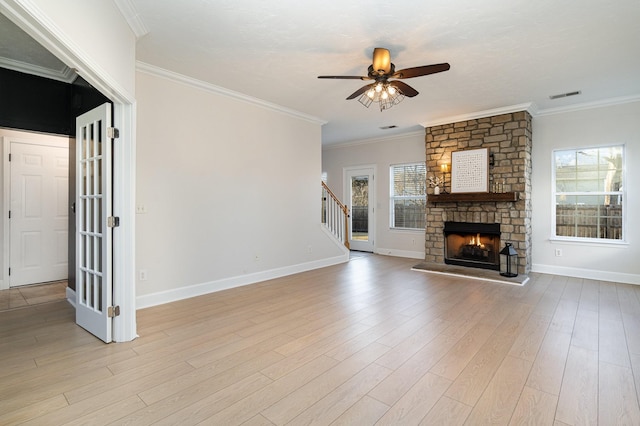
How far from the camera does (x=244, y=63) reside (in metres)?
3.78

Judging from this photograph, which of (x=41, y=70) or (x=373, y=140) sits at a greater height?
(x=373, y=140)

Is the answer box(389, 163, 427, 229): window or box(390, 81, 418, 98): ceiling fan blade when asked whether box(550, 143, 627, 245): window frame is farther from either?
box(390, 81, 418, 98): ceiling fan blade

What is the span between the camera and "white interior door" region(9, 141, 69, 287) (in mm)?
4734

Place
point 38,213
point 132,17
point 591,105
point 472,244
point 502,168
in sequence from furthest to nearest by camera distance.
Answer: point 472,244 < point 502,168 < point 591,105 < point 38,213 < point 132,17

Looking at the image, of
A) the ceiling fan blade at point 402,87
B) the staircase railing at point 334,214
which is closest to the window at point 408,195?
the staircase railing at point 334,214

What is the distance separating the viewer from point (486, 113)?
573cm

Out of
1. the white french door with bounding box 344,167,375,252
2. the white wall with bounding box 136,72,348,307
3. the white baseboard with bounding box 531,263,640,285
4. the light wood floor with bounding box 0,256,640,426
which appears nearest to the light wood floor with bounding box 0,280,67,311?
the light wood floor with bounding box 0,256,640,426

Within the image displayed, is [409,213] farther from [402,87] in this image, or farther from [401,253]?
[402,87]

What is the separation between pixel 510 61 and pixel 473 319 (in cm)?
305

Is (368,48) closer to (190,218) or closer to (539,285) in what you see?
(190,218)

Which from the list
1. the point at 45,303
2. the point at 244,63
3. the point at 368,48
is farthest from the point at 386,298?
the point at 45,303

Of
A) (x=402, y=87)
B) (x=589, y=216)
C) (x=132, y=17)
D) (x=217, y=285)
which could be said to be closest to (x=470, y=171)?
(x=589, y=216)

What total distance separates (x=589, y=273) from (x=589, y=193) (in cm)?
136

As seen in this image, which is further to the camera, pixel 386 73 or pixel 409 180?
pixel 409 180
